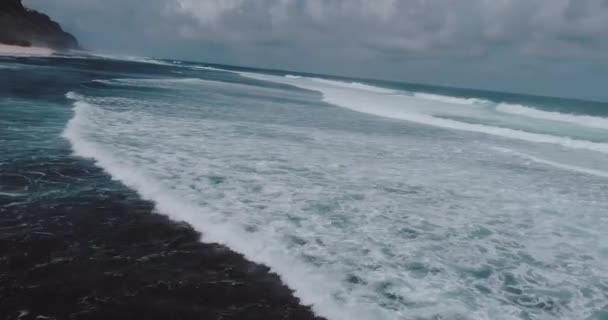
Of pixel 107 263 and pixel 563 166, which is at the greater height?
pixel 563 166

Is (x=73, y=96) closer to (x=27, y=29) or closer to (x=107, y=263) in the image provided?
(x=107, y=263)

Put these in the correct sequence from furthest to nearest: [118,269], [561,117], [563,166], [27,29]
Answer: [27,29] → [561,117] → [563,166] → [118,269]

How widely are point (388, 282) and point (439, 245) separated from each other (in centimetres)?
193

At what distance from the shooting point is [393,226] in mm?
8109

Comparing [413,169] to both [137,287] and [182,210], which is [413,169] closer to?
[182,210]

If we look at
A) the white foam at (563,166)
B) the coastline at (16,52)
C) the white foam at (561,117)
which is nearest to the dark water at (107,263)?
the white foam at (563,166)

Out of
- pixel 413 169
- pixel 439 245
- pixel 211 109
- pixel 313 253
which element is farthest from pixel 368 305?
pixel 211 109

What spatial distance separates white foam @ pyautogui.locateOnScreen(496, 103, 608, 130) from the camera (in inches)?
1419

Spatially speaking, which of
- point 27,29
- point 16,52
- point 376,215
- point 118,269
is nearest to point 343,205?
point 376,215

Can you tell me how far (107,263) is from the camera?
18.5 ft

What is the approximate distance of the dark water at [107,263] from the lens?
4742mm

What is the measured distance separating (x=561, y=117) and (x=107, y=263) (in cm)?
4514

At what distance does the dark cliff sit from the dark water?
7720cm

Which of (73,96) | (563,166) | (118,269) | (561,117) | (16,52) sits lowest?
(118,269)
